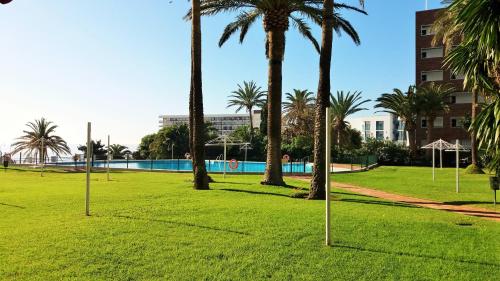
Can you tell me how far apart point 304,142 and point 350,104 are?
10.7m

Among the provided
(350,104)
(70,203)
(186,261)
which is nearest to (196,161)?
(70,203)

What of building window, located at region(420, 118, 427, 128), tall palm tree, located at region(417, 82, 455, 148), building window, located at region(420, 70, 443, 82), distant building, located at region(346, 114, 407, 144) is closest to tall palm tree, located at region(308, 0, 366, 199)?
tall palm tree, located at region(417, 82, 455, 148)

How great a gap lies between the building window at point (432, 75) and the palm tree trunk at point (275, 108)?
46.5m

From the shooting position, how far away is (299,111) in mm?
59094

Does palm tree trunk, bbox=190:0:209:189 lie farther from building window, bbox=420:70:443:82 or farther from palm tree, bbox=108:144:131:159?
building window, bbox=420:70:443:82

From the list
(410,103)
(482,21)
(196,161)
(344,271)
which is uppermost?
(410,103)

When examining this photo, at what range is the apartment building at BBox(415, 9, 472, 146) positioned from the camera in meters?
59.5

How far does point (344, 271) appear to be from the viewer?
6.74 metres

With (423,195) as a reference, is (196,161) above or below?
above

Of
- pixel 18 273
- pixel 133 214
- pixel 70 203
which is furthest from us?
pixel 70 203

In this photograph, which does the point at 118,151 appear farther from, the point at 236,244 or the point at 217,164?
the point at 236,244

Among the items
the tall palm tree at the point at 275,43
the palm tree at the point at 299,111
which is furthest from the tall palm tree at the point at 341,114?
the tall palm tree at the point at 275,43

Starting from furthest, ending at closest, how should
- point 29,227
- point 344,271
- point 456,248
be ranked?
point 29,227 → point 456,248 → point 344,271

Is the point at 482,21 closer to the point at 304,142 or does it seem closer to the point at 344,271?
the point at 344,271
